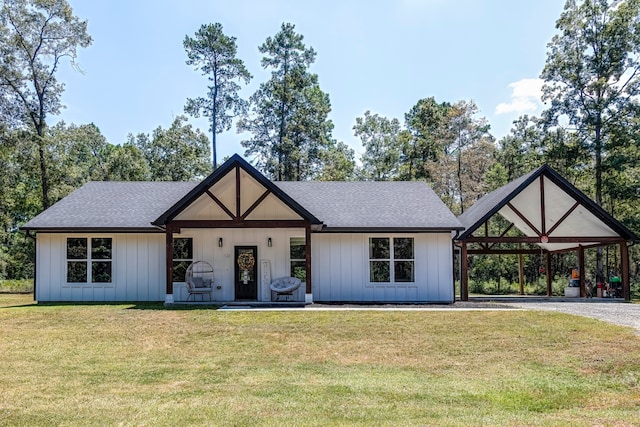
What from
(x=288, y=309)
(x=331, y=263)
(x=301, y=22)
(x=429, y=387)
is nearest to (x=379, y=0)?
(x=331, y=263)

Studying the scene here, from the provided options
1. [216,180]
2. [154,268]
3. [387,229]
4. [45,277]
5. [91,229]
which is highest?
[216,180]

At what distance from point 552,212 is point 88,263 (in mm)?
14749

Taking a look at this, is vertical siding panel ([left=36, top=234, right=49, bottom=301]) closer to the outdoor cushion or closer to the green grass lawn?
the green grass lawn

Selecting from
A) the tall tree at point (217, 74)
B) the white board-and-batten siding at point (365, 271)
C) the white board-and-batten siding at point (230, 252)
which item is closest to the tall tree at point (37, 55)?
the tall tree at point (217, 74)

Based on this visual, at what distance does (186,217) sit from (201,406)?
1084cm

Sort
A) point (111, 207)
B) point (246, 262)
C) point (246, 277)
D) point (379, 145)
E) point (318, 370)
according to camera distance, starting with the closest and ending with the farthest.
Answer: point (318, 370) → point (246, 262) → point (246, 277) → point (111, 207) → point (379, 145)

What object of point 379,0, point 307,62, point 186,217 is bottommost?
point 186,217

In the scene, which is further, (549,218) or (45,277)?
(549,218)

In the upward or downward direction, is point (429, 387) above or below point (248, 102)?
below

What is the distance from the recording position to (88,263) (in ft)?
56.1

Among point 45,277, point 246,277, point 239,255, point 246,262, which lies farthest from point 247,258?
point 45,277

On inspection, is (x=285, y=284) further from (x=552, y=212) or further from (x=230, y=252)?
(x=552, y=212)

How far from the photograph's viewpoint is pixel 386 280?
17.0 metres

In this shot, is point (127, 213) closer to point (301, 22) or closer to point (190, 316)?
point (190, 316)
